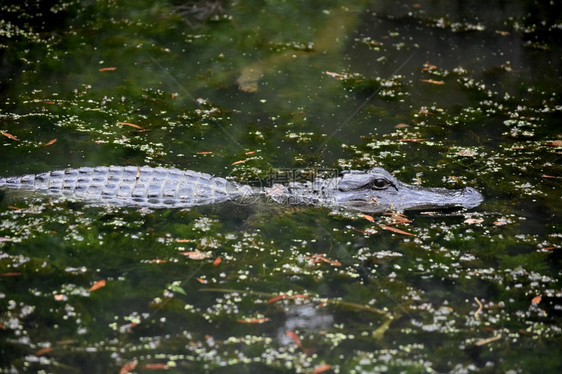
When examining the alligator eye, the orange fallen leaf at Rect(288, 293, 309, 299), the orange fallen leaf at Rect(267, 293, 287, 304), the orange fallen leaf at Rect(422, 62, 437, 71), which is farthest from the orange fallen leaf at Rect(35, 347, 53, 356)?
the orange fallen leaf at Rect(422, 62, 437, 71)

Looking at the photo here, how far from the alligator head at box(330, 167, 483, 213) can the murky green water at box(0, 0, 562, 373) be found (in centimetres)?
16

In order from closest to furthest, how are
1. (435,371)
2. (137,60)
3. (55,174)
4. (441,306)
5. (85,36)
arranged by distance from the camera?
(435,371)
(441,306)
(55,174)
(137,60)
(85,36)

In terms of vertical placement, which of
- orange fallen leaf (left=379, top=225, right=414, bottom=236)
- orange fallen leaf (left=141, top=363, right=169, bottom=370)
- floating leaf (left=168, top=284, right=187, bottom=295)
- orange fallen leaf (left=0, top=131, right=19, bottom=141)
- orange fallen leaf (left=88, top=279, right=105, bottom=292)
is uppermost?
orange fallen leaf (left=0, top=131, right=19, bottom=141)

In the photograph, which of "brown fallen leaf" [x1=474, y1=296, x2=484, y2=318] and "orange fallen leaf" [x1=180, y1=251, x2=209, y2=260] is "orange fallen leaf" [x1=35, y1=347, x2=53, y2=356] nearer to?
"orange fallen leaf" [x1=180, y1=251, x2=209, y2=260]

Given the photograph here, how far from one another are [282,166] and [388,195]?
1.12 metres

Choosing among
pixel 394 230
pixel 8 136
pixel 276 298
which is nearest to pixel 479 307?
pixel 394 230

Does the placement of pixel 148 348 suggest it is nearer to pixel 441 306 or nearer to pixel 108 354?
pixel 108 354

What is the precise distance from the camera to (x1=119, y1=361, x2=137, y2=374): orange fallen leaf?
10.4ft

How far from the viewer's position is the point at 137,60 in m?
7.90

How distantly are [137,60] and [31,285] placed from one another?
15.5 ft

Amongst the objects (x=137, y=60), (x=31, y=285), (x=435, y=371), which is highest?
(x=137, y=60)

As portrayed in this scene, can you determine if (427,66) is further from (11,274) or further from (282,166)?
(11,274)

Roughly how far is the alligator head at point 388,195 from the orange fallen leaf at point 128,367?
2.49 metres

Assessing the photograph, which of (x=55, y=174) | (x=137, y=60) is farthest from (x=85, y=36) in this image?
(x=55, y=174)
